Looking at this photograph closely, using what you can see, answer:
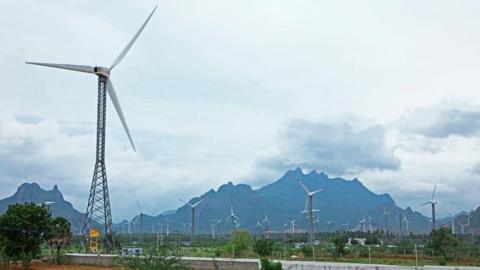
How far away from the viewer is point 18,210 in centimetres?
4359

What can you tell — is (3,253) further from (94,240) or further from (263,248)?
(263,248)

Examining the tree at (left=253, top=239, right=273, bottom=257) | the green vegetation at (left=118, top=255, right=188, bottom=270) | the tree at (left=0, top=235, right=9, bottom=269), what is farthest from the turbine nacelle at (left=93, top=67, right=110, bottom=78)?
the green vegetation at (left=118, top=255, right=188, bottom=270)

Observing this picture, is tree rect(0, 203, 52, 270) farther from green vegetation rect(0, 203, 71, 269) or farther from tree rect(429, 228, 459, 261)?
tree rect(429, 228, 459, 261)

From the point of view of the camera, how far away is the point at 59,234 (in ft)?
159

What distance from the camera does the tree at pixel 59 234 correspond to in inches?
1868

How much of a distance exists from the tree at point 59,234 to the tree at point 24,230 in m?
2.10

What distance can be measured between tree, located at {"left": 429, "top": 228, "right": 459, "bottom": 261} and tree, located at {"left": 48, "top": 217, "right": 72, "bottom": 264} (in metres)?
30.7

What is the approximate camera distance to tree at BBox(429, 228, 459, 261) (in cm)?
5244

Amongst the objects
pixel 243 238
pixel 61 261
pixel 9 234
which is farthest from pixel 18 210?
pixel 243 238

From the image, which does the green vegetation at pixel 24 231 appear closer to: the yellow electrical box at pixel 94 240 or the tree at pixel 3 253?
the tree at pixel 3 253

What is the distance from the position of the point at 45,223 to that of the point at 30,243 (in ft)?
7.17

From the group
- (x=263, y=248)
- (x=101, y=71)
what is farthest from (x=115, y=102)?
(x=263, y=248)

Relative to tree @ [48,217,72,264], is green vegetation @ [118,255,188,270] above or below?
below

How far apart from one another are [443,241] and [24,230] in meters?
33.7
